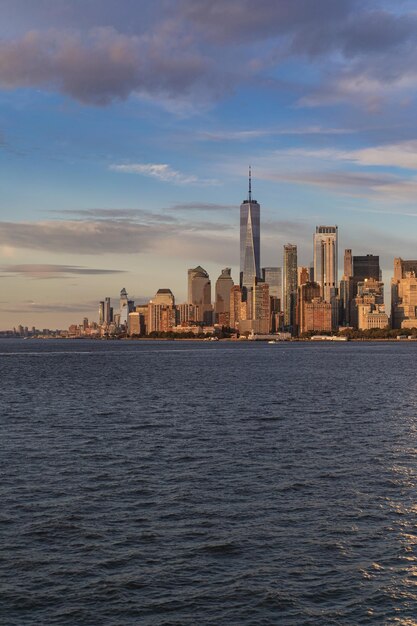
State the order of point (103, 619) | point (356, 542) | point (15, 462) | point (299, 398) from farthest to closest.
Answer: point (299, 398) → point (15, 462) → point (356, 542) → point (103, 619)

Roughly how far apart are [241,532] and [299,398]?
58982mm

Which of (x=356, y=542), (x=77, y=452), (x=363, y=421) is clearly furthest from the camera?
(x=363, y=421)

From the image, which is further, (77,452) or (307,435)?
(307,435)

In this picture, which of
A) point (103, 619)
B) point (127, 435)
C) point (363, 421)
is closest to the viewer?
point (103, 619)

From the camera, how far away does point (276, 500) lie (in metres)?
37.6

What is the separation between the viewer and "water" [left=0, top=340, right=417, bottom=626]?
24984 mm

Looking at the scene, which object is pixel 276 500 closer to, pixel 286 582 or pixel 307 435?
pixel 286 582

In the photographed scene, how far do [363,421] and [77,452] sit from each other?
93.4 ft

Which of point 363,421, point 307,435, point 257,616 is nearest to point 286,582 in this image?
point 257,616

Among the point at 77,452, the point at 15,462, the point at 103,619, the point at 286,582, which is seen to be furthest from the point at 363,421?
the point at 103,619

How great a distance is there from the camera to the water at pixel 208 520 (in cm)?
2498

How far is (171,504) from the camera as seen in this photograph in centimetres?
3672

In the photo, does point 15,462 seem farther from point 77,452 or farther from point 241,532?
point 241,532

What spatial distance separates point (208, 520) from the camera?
34.0 m
